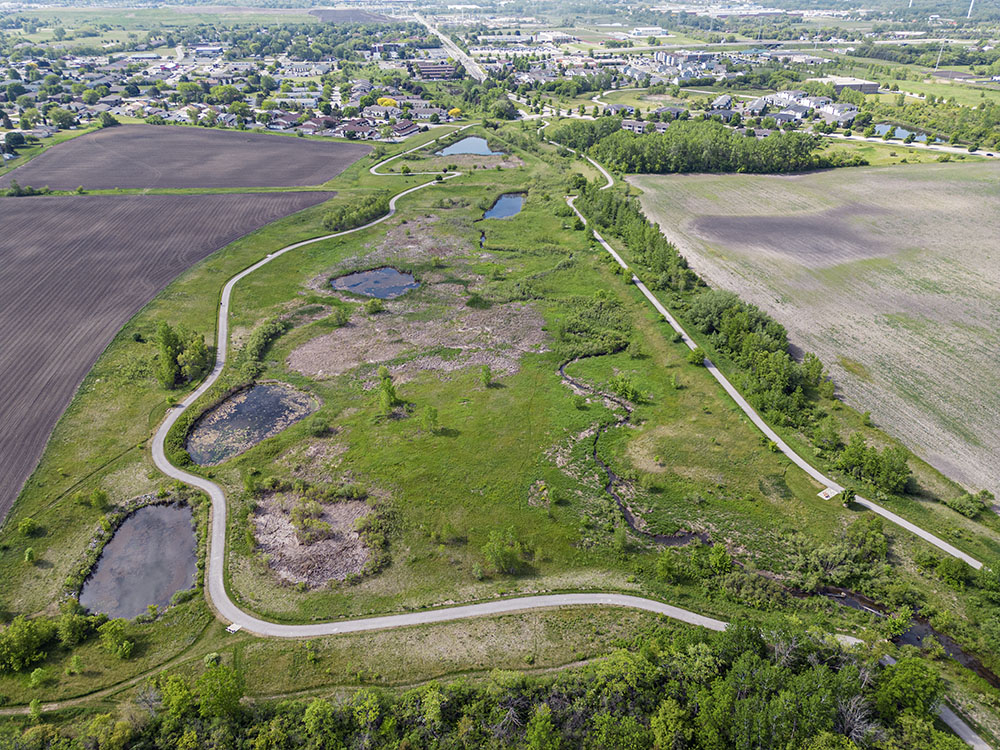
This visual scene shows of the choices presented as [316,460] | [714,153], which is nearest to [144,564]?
[316,460]

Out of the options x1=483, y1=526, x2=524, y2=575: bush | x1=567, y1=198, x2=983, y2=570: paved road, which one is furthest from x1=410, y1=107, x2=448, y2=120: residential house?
x1=483, y1=526, x2=524, y2=575: bush

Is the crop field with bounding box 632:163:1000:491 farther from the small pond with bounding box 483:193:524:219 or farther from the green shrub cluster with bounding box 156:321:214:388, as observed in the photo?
the green shrub cluster with bounding box 156:321:214:388

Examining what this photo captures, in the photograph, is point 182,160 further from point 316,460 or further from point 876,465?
point 876,465

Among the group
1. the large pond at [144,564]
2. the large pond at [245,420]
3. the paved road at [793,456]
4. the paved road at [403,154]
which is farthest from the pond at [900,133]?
the large pond at [144,564]

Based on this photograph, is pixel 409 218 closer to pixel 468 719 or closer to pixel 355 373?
pixel 355 373

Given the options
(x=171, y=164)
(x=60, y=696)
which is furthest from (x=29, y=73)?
(x=60, y=696)

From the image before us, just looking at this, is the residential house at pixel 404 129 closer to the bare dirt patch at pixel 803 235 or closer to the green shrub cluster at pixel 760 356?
the bare dirt patch at pixel 803 235
